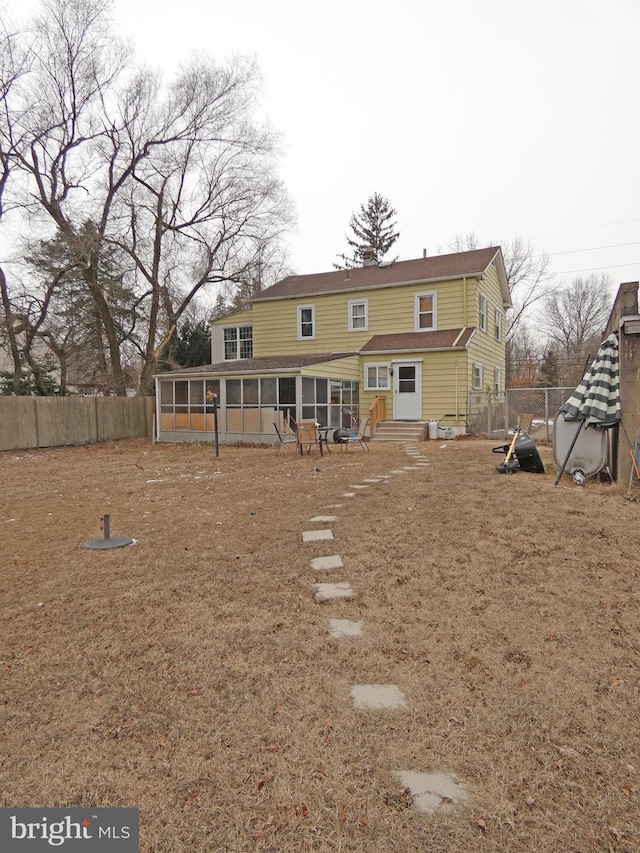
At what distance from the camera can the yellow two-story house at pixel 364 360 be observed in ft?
50.5

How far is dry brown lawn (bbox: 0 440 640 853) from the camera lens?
1.68 meters

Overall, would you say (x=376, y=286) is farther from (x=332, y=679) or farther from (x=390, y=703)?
(x=390, y=703)

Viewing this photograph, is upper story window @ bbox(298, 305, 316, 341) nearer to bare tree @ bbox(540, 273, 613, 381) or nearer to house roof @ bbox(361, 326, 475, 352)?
house roof @ bbox(361, 326, 475, 352)

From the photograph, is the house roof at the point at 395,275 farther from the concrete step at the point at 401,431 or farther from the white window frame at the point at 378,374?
the concrete step at the point at 401,431

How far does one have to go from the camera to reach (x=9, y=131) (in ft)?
54.7

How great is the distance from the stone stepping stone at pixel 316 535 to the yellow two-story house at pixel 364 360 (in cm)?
939

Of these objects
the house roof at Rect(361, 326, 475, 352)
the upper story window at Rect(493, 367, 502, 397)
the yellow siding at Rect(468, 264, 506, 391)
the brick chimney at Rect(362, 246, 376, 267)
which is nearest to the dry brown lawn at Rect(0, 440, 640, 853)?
the house roof at Rect(361, 326, 475, 352)

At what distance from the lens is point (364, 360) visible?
17594 mm

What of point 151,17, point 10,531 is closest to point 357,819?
point 10,531

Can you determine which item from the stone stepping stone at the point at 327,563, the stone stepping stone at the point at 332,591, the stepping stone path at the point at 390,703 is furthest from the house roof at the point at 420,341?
the stone stepping stone at the point at 332,591

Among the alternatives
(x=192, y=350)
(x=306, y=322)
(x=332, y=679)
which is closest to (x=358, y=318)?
(x=306, y=322)

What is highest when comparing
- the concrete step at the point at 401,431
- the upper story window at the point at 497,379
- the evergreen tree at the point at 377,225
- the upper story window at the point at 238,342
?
the evergreen tree at the point at 377,225

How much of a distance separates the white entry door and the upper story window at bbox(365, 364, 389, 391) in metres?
0.40

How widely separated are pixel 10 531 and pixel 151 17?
13169mm
